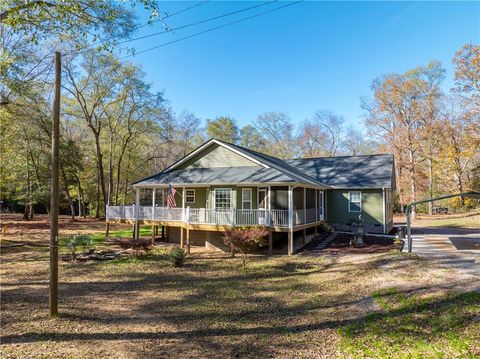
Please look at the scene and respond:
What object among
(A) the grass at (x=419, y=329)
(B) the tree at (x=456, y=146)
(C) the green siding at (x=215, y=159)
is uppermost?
(B) the tree at (x=456, y=146)

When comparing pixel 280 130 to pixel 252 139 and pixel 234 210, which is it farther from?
pixel 234 210

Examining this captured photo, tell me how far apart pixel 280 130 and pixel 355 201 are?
29175mm

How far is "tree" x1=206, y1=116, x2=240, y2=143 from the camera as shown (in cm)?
4662

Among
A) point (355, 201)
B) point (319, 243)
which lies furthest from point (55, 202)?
point (355, 201)

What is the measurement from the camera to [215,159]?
1872cm

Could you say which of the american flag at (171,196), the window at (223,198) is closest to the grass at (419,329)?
the window at (223,198)

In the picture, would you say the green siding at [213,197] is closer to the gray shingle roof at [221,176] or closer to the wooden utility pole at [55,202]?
the gray shingle roof at [221,176]

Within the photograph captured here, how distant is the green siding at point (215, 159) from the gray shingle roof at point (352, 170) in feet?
24.1

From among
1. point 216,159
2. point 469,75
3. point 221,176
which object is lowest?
point 221,176

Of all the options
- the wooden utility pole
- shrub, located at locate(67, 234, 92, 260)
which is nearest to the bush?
shrub, located at locate(67, 234, 92, 260)

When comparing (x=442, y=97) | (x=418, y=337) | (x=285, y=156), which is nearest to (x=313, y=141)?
(x=285, y=156)

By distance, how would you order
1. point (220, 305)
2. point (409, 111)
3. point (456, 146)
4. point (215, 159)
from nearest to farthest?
point (220, 305) → point (215, 159) → point (456, 146) → point (409, 111)

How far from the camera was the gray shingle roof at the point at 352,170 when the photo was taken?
20.4 m

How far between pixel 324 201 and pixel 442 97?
73.3ft
